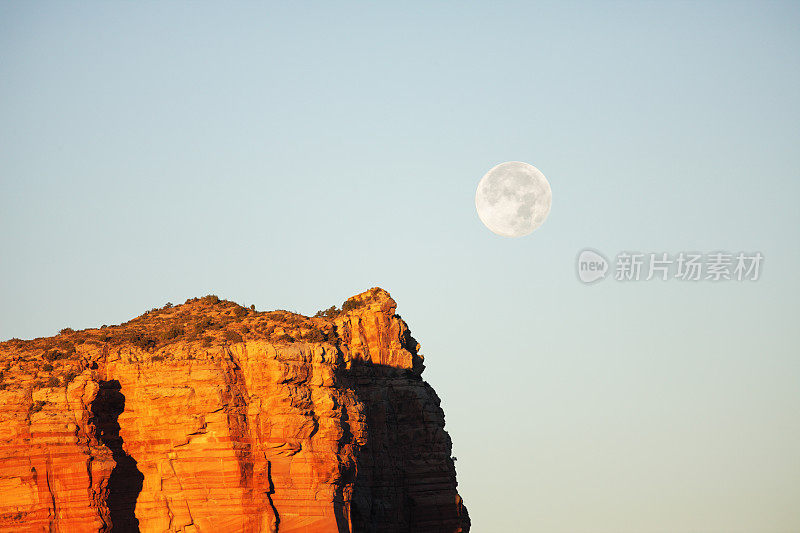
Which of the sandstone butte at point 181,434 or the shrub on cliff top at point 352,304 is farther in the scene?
the shrub on cliff top at point 352,304

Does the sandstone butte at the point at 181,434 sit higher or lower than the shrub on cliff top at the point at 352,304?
lower

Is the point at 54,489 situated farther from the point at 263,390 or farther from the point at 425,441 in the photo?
the point at 425,441

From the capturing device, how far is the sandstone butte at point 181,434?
260 feet

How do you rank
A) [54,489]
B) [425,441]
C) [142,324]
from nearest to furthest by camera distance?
[54,489], [142,324], [425,441]

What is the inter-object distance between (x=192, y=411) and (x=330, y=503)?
9441 mm

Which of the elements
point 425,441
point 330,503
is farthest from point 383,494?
point 330,503

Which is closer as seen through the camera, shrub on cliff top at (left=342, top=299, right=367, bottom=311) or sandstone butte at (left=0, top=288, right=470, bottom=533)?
sandstone butte at (left=0, top=288, right=470, bottom=533)

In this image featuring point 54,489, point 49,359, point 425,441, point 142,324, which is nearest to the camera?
point 54,489

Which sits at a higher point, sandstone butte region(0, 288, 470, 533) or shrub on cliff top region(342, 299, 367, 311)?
shrub on cliff top region(342, 299, 367, 311)

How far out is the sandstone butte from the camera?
3125 inches

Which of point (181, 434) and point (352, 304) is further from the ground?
point (352, 304)

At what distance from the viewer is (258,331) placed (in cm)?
8775

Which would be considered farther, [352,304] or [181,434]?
[352,304]

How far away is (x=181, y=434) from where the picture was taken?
264 ft
